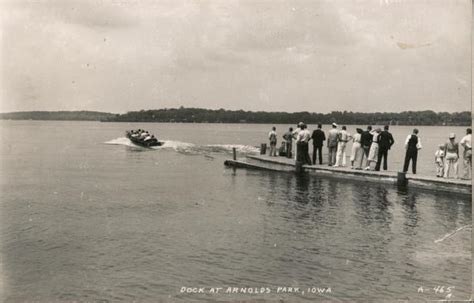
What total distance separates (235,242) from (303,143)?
1225 centimetres

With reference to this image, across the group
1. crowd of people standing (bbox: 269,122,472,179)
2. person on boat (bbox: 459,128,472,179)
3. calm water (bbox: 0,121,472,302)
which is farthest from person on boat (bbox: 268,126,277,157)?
person on boat (bbox: 459,128,472,179)

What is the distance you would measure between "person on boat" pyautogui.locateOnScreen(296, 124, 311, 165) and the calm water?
2.59m

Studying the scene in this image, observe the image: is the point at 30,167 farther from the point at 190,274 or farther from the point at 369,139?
the point at 190,274

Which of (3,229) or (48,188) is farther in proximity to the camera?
(48,188)

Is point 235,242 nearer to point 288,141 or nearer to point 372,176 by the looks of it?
point 372,176

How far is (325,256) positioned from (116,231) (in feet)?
21.5

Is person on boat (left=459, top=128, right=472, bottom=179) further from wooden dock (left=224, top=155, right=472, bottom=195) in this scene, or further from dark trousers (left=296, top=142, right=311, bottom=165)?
dark trousers (left=296, top=142, right=311, bottom=165)

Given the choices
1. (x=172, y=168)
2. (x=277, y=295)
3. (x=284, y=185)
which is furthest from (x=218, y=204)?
(x=172, y=168)

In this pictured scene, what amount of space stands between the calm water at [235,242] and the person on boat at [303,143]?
8.50ft

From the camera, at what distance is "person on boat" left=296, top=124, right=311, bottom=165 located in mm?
23794

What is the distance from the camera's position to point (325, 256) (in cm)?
1150

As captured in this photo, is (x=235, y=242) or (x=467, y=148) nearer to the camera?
(x=235, y=242)

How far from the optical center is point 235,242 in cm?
1292

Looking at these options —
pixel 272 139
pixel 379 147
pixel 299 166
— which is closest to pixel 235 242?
pixel 379 147
